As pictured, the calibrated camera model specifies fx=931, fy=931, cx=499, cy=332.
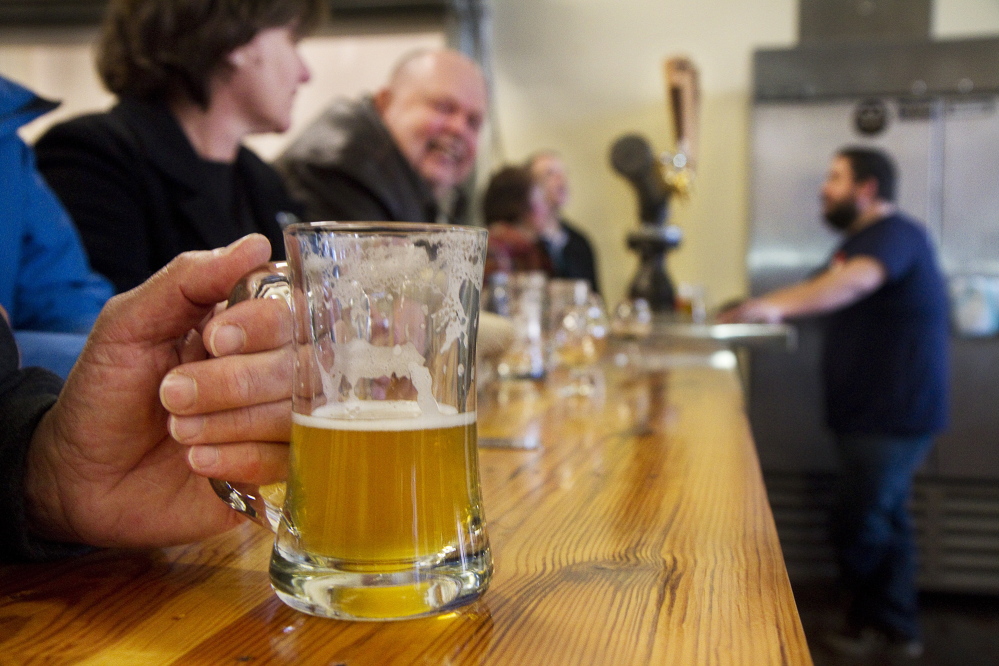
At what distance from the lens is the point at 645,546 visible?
1.88 ft

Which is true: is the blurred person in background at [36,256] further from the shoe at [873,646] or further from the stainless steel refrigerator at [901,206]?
the stainless steel refrigerator at [901,206]

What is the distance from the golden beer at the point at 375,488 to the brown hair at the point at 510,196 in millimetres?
3018

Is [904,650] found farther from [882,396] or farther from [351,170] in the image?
[351,170]

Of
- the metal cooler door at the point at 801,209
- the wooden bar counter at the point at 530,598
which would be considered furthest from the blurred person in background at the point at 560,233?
the wooden bar counter at the point at 530,598

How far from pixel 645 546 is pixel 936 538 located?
3.41 m

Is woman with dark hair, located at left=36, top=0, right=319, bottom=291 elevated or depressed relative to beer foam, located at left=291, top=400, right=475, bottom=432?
elevated

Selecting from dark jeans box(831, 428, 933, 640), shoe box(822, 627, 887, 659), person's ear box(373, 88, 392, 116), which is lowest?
Answer: shoe box(822, 627, 887, 659)

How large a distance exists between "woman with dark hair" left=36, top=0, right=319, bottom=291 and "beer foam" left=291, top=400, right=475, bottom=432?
1091 mm

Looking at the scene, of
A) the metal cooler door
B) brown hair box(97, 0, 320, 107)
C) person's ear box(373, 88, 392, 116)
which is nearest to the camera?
brown hair box(97, 0, 320, 107)

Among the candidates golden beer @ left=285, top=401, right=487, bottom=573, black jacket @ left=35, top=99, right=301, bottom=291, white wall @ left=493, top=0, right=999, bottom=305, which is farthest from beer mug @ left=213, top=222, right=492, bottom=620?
white wall @ left=493, top=0, right=999, bottom=305

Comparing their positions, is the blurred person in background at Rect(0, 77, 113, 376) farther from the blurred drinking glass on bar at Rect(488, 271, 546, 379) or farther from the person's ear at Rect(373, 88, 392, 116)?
the person's ear at Rect(373, 88, 392, 116)

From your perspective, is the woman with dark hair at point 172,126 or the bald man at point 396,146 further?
the bald man at point 396,146

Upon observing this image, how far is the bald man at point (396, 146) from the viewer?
2363 millimetres

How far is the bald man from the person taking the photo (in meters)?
2.36
